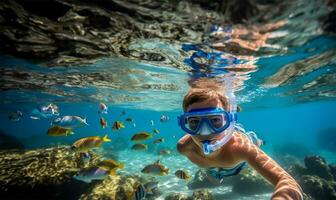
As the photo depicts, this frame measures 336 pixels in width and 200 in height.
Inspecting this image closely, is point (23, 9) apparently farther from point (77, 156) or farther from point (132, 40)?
point (77, 156)

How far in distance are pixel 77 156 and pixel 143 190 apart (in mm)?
5644

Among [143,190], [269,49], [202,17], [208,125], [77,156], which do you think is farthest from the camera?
[269,49]

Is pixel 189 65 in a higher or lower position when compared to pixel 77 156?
higher

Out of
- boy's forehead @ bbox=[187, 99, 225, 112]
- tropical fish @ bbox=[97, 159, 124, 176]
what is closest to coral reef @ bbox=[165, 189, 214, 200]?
tropical fish @ bbox=[97, 159, 124, 176]

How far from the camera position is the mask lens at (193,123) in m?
5.16

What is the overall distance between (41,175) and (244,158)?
839 centimetres

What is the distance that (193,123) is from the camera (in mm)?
5246

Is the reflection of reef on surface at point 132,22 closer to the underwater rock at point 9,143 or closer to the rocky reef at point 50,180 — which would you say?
the rocky reef at point 50,180

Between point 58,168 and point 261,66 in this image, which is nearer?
point 58,168

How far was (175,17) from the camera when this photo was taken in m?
8.62

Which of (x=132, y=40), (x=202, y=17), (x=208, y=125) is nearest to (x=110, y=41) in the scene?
(x=132, y=40)

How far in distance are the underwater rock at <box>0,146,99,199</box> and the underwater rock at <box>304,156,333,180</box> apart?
16491mm

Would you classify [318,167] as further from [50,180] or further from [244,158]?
[50,180]

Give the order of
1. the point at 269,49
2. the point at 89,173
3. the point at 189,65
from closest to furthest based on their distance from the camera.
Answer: the point at 89,173, the point at 269,49, the point at 189,65
